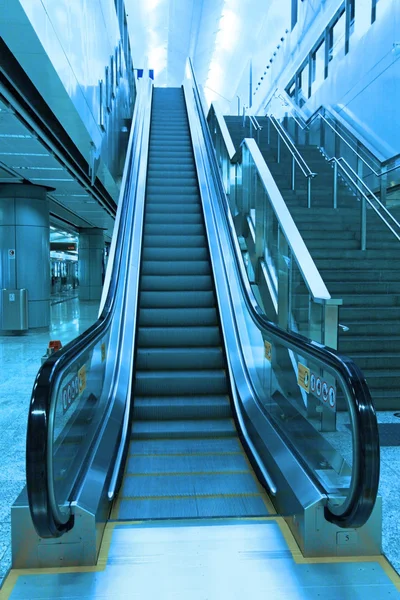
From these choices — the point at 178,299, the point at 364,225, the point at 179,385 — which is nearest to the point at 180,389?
the point at 179,385

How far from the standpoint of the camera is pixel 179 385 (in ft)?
15.4

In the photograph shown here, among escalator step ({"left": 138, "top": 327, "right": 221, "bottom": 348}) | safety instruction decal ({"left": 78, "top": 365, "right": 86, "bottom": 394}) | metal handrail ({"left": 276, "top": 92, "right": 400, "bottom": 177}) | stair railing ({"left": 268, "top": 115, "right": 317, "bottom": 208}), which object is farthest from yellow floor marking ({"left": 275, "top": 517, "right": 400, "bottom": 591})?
metal handrail ({"left": 276, "top": 92, "right": 400, "bottom": 177})

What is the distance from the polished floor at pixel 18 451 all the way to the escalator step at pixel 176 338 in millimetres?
1375

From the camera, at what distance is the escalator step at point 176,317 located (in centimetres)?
547

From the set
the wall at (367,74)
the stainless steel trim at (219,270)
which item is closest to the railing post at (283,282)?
the stainless steel trim at (219,270)

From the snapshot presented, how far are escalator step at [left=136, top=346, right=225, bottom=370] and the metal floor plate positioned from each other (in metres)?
2.33

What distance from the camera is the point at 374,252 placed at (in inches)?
284

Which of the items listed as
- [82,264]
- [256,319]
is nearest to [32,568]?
→ [256,319]

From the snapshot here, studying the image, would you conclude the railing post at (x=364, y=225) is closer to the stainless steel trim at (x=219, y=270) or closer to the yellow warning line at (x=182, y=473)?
the stainless steel trim at (x=219, y=270)

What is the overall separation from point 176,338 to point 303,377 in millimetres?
2343

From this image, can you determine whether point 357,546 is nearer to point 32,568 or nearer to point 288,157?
point 32,568

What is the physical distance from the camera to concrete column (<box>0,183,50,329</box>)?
431 inches

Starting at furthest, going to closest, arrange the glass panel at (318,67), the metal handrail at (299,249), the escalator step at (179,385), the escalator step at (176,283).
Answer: the glass panel at (318,67)
the escalator step at (176,283)
the escalator step at (179,385)
the metal handrail at (299,249)

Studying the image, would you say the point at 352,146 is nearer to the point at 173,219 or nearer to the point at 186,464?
the point at 173,219
